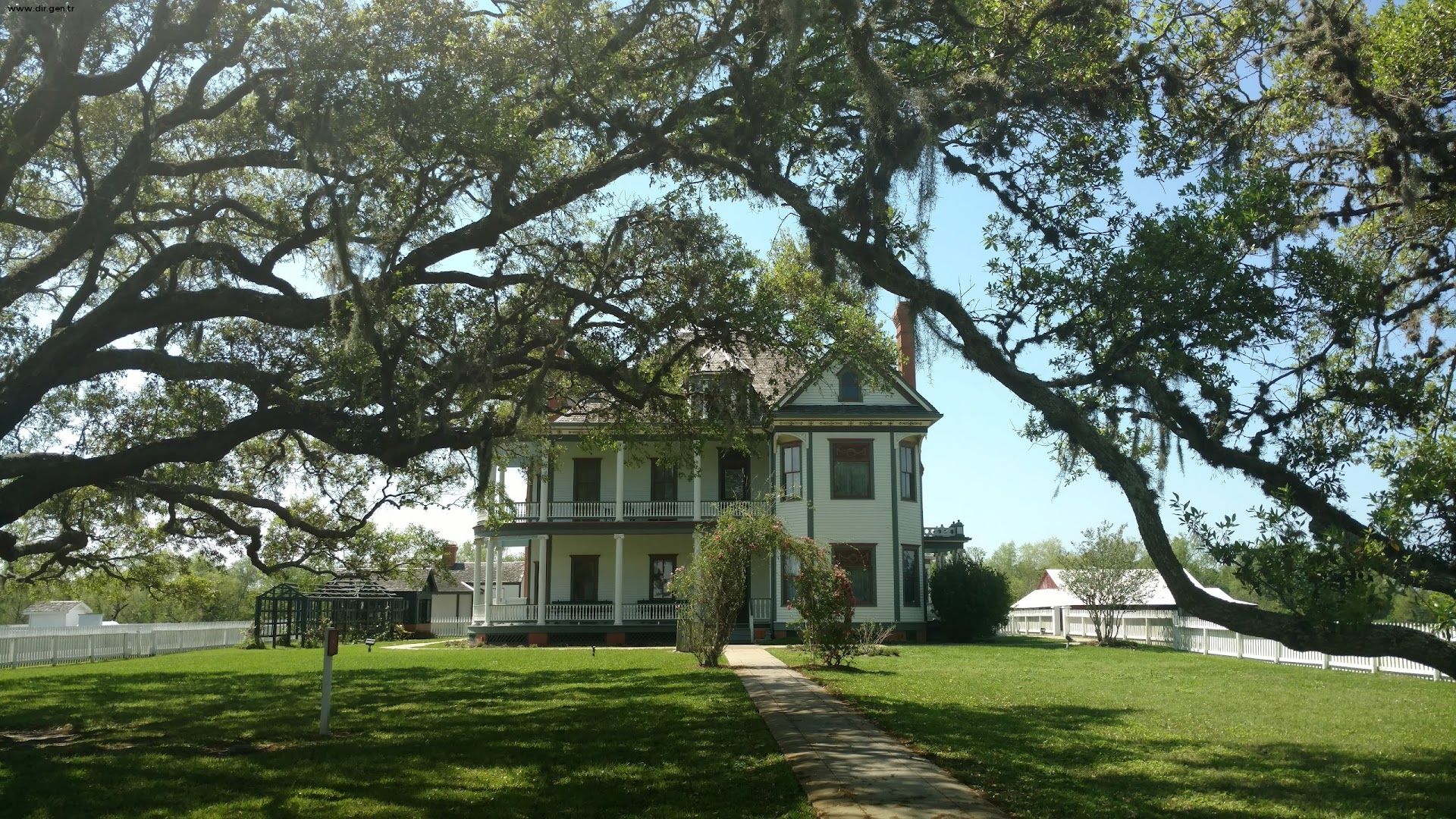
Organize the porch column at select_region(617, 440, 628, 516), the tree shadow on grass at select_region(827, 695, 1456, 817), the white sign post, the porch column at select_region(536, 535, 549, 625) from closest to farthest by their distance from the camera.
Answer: the tree shadow on grass at select_region(827, 695, 1456, 817) < the white sign post < the porch column at select_region(536, 535, 549, 625) < the porch column at select_region(617, 440, 628, 516)

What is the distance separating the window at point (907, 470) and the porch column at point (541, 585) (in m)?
11.3

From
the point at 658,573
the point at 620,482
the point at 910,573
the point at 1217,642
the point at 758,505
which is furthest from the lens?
the point at 658,573

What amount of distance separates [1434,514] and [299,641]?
116 ft

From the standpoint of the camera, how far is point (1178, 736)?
10555 mm

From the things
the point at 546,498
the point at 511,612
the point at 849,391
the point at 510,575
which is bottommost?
the point at 511,612

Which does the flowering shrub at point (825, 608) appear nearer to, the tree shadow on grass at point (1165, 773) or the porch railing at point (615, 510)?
the tree shadow on grass at point (1165, 773)

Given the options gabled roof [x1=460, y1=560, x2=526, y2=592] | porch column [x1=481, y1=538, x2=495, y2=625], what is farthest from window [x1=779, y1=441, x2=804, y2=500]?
A: gabled roof [x1=460, y1=560, x2=526, y2=592]

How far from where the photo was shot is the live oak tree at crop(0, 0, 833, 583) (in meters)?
10.7

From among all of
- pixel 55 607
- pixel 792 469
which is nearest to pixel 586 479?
pixel 792 469

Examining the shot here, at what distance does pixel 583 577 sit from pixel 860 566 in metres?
9.05

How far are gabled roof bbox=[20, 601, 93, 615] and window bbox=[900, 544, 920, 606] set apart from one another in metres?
61.2

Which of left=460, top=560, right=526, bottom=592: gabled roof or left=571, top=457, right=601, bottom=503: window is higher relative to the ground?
left=571, top=457, right=601, bottom=503: window

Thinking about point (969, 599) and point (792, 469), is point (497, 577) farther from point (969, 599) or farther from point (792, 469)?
point (969, 599)

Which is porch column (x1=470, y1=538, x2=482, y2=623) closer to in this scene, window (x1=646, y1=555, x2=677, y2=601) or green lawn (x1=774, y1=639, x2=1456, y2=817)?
window (x1=646, y1=555, x2=677, y2=601)
